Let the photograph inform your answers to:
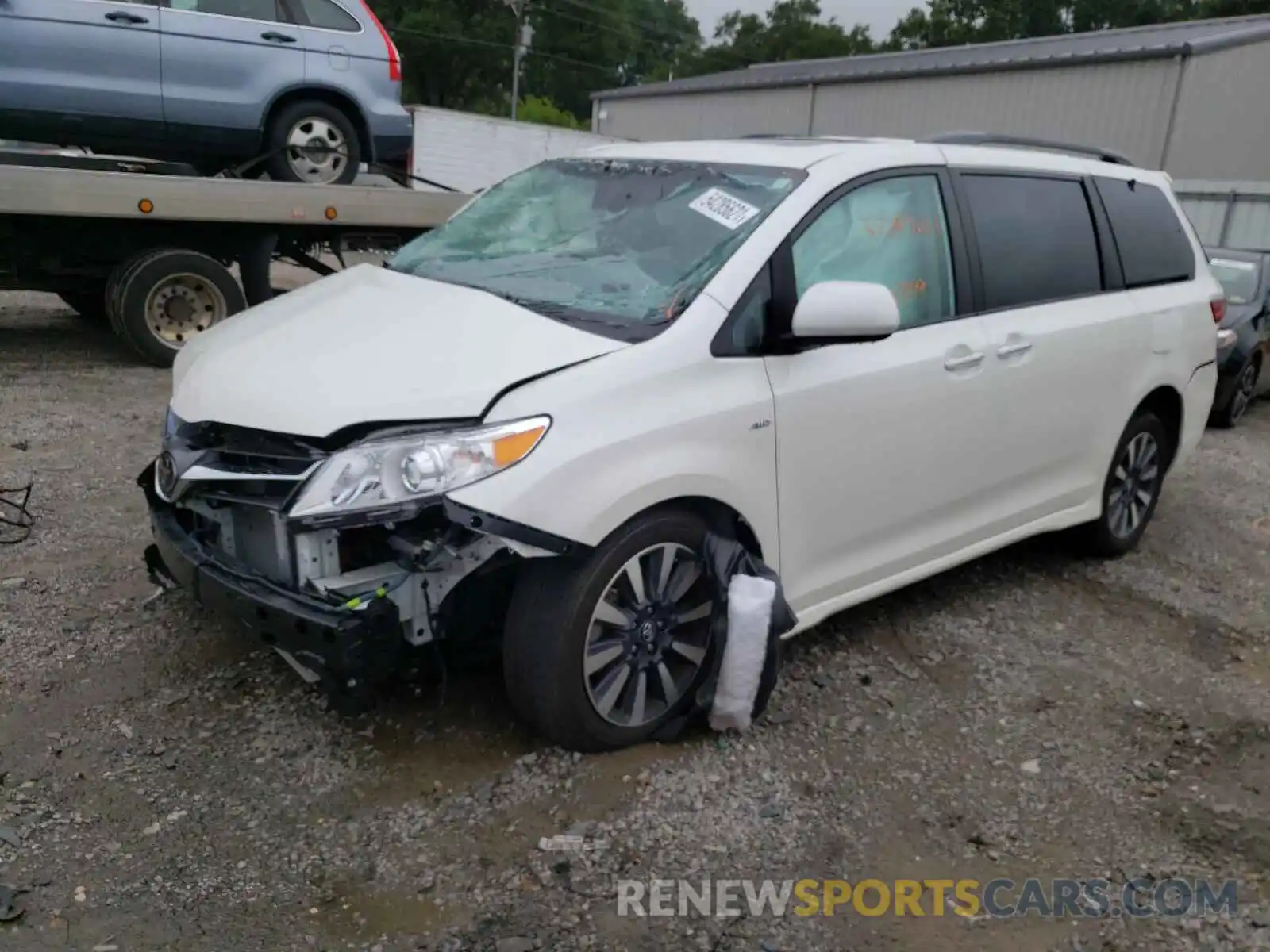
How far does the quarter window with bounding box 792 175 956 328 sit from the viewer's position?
355cm

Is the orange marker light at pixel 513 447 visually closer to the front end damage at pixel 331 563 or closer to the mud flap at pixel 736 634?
the front end damage at pixel 331 563

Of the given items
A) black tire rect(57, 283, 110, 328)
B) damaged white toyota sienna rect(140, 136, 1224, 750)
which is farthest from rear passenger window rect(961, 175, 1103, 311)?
black tire rect(57, 283, 110, 328)

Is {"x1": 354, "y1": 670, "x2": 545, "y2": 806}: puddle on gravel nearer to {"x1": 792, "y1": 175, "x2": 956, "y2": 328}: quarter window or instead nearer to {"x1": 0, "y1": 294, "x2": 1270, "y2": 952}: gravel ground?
{"x1": 0, "y1": 294, "x2": 1270, "y2": 952}: gravel ground

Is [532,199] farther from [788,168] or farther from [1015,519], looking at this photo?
[1015,519]

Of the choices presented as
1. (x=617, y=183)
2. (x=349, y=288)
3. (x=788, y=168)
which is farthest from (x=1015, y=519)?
(x=349, y=288)

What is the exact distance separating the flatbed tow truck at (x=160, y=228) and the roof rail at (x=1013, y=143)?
4.75m

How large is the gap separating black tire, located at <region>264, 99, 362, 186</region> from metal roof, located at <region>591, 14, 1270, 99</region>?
1853 centimetres

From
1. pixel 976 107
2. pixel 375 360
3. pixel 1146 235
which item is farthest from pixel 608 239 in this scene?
pixel 976 107

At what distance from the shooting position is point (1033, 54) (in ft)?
80.7

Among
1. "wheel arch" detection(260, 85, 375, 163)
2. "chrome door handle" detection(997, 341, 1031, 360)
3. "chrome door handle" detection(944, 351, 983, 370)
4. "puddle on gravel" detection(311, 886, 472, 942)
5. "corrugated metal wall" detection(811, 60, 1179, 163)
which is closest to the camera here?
"puddle on gravel" detection(311, 886, 472, 942)

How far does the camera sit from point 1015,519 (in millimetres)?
4461

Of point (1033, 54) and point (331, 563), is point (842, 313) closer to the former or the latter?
point (331, 563)

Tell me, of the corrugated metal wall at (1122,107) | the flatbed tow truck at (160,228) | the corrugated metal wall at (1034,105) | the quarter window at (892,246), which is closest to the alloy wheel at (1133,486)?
the quarter window at (892,246)

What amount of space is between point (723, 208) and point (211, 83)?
542 centimetres
